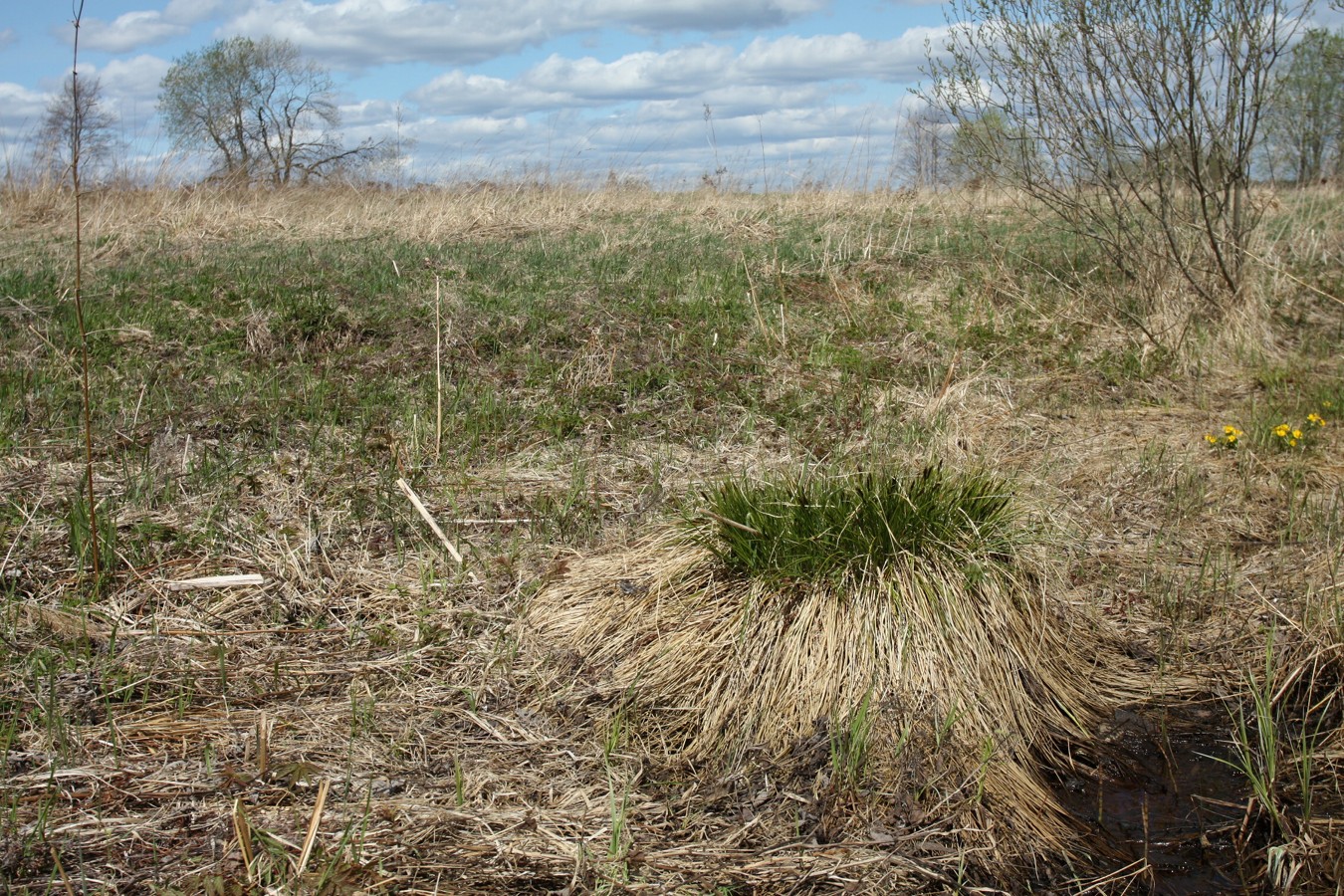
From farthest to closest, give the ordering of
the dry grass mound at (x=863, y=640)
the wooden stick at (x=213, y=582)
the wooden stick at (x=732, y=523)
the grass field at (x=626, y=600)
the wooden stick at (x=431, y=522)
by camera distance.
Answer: the wooden stick at (x=431, y=522) → the wooden stick at (x=213, y=582) → the wooden stick at (x=732, y=523) → the dry grass mound at (x=863, y=640) → the grass field at (x=626, y=600)

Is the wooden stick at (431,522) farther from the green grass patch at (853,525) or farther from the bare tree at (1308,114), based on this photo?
the bare tree at (1308,114)

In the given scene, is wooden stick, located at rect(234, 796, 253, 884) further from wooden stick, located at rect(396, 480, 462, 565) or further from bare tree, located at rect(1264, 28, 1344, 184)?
bare tree, located at rect(1264, 28, 1344, 184)

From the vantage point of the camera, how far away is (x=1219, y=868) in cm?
243

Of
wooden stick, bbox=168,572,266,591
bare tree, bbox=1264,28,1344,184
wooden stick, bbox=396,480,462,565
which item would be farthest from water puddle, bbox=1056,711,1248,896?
bare tree, bbox=1264,28,1344,184

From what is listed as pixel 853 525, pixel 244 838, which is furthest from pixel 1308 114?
pixel 244 838

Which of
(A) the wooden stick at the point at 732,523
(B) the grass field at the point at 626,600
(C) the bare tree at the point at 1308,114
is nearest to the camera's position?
(B) the grass field at the point at 626,600

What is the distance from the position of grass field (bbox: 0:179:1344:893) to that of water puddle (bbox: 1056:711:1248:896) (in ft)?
0.04

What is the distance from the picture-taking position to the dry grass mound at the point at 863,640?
2.71 meters

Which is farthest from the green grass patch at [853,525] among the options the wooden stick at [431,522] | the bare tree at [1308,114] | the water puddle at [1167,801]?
the bare tree at [1308,114]

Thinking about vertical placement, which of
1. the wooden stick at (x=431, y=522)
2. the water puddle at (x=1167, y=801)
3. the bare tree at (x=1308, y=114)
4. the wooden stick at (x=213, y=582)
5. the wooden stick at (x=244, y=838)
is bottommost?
the water puddle at (x=1167, y=801)

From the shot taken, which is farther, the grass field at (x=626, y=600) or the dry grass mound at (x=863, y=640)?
the dry grass mound at (x=863, y=640)

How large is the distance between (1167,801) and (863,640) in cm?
90

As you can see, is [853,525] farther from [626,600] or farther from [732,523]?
[626,600]

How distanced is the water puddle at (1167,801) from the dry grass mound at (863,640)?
10cm
